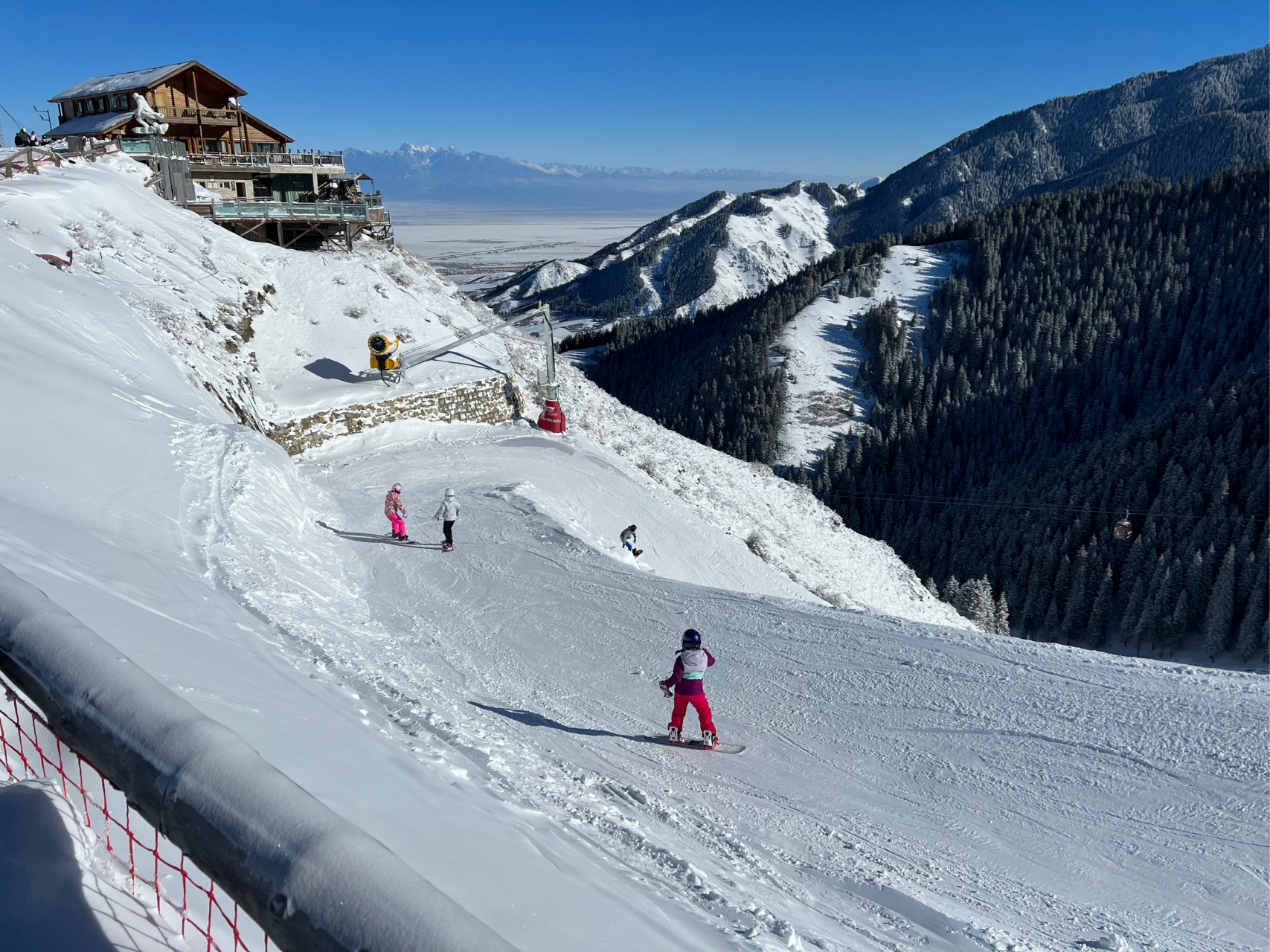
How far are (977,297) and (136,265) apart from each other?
131014mm

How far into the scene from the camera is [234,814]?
6.31ft

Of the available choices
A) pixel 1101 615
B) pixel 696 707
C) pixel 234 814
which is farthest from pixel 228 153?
pixel 1101 615

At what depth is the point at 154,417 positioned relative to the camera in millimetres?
15570

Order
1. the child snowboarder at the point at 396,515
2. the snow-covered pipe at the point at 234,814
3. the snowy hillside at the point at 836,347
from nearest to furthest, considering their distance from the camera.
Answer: the snow-covered pipe at the point at 234,814 < the child snowboarder at the point at 396,515 < the snowy hillside at the point at 836,347

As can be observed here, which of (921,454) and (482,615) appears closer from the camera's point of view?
(482,615)

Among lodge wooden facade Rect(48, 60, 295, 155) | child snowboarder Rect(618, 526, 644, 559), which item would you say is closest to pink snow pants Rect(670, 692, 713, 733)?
child snowboarder Rect(618, 526, 644, 559)

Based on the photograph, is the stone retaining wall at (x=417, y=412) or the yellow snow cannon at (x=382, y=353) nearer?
the stone retaining wall at (x=417, y=412)

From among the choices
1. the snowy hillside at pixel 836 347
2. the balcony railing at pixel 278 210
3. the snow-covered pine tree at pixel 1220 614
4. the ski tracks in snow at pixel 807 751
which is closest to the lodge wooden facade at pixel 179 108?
the balcony railing at pixel 278 210

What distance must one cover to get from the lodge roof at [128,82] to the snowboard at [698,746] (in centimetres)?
4398

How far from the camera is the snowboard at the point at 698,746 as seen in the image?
8.88m

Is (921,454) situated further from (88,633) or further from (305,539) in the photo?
(88,633)

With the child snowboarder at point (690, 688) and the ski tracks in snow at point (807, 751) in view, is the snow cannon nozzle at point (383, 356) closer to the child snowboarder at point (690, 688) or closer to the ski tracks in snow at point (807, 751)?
the ski tracks in snow at point (807, 751)

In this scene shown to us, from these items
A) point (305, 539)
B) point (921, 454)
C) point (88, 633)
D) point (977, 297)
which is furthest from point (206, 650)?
point (977, 297)

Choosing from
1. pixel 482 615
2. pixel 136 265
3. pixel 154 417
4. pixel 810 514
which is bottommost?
pixel 810 514
